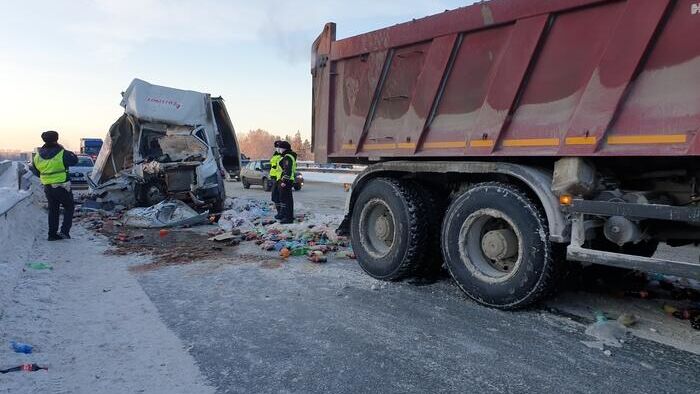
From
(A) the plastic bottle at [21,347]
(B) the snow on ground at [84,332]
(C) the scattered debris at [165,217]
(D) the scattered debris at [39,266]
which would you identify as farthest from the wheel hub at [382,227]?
(C) the scattered debris at [165,217]

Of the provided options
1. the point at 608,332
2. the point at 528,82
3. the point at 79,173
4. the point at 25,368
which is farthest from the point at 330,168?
the point at 25,368

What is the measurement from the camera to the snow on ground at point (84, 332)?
112 inches

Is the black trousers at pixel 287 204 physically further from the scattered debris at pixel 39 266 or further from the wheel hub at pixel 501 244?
the wheel hub at pixel 501 244

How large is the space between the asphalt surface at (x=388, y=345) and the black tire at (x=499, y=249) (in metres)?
0.21

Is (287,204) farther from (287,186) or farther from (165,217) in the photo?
(165,217)

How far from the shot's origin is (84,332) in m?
3.66

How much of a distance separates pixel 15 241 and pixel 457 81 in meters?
5.80

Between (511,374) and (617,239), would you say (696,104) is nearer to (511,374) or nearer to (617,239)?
(617,239)

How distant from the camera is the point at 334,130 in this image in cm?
606

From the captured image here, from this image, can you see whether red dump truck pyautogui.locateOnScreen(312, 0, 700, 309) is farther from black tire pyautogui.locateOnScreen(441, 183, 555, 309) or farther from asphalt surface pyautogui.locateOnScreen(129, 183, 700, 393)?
asphalt surface pyautogui.locateOnScreen(129, 183, 700, 393)

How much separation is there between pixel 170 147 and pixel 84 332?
346 inches

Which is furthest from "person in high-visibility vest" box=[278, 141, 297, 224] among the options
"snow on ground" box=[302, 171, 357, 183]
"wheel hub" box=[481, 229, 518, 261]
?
"snow on ground" box=[302, 171, 357, 183]

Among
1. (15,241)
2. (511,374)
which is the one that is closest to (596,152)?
(511,374)

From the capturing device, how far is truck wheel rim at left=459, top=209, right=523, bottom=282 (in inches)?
163
